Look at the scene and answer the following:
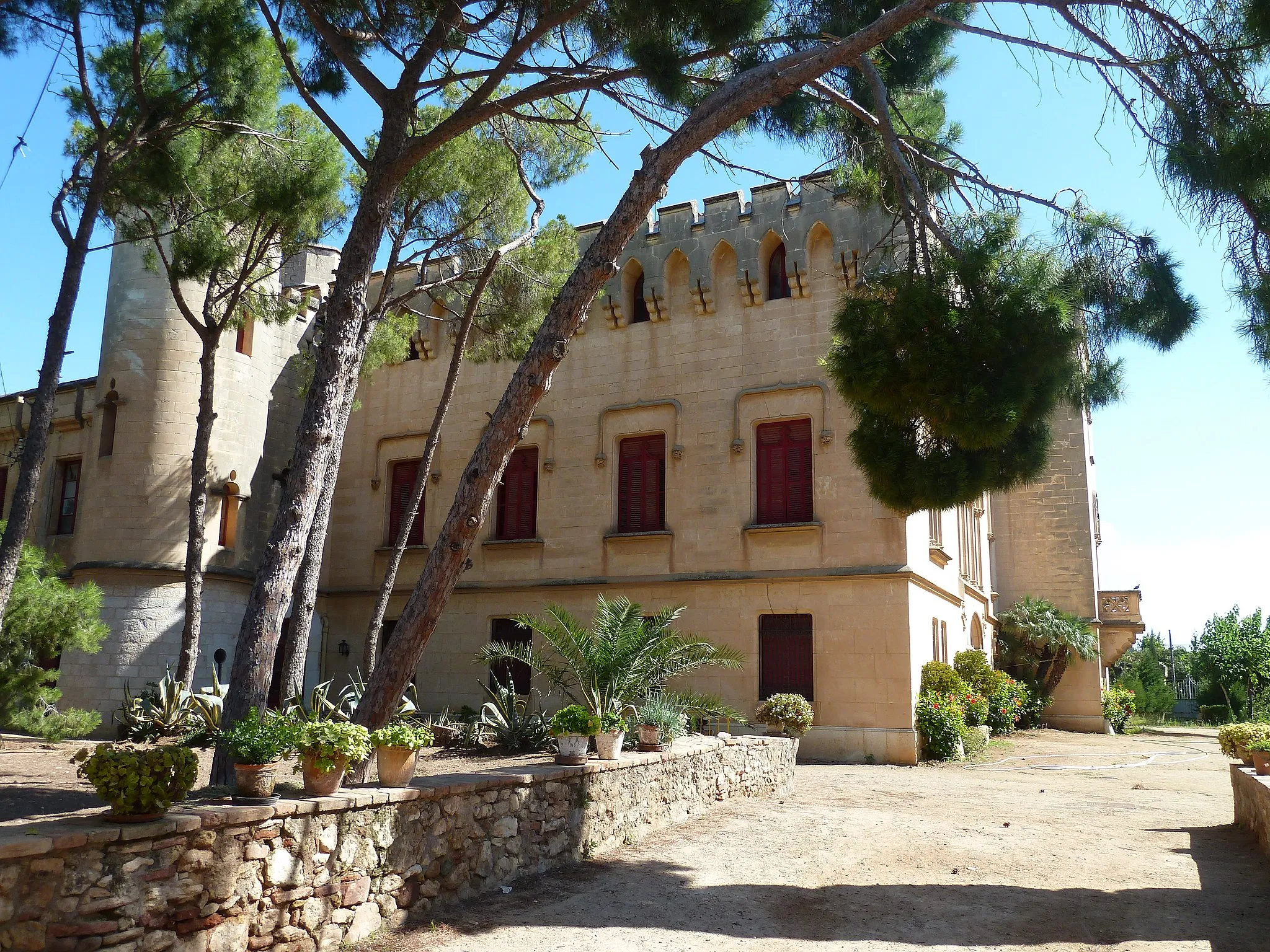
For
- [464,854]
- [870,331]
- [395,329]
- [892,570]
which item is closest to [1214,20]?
[870,331]

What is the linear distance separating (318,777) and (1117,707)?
75.0ft

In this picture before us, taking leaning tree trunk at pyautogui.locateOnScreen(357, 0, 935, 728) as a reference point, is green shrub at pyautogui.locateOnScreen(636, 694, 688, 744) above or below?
below

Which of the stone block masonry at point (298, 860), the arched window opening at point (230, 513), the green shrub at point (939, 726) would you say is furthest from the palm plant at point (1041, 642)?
the arched window opening at point (230, 513)

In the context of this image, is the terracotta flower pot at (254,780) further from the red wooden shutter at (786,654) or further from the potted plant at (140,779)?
the red wooden shutter at (786,654)

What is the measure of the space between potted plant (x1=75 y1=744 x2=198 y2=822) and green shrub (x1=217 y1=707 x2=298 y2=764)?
1.97 feet

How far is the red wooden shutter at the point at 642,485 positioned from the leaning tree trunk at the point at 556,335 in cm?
1008

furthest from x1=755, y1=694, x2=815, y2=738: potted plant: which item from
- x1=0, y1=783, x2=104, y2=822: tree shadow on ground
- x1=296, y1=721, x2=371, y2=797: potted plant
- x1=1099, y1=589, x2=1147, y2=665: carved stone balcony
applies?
x1=1099, y1=589, x2=1147, y2=665: carved stone balcony

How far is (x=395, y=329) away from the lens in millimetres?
17594

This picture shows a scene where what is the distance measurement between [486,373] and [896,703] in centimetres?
1007

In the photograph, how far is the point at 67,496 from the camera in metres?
19.0

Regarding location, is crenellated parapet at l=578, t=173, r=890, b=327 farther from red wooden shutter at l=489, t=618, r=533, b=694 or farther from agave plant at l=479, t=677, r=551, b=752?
agave plant at l=479, t=677, r=551, b=752

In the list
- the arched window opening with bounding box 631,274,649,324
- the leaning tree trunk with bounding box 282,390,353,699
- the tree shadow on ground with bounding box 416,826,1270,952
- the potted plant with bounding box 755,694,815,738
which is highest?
the arched window opening with bounding box 631,274,649,324

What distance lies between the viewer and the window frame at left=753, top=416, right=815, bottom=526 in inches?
644

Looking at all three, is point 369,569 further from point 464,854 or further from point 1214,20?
point 1214,20
